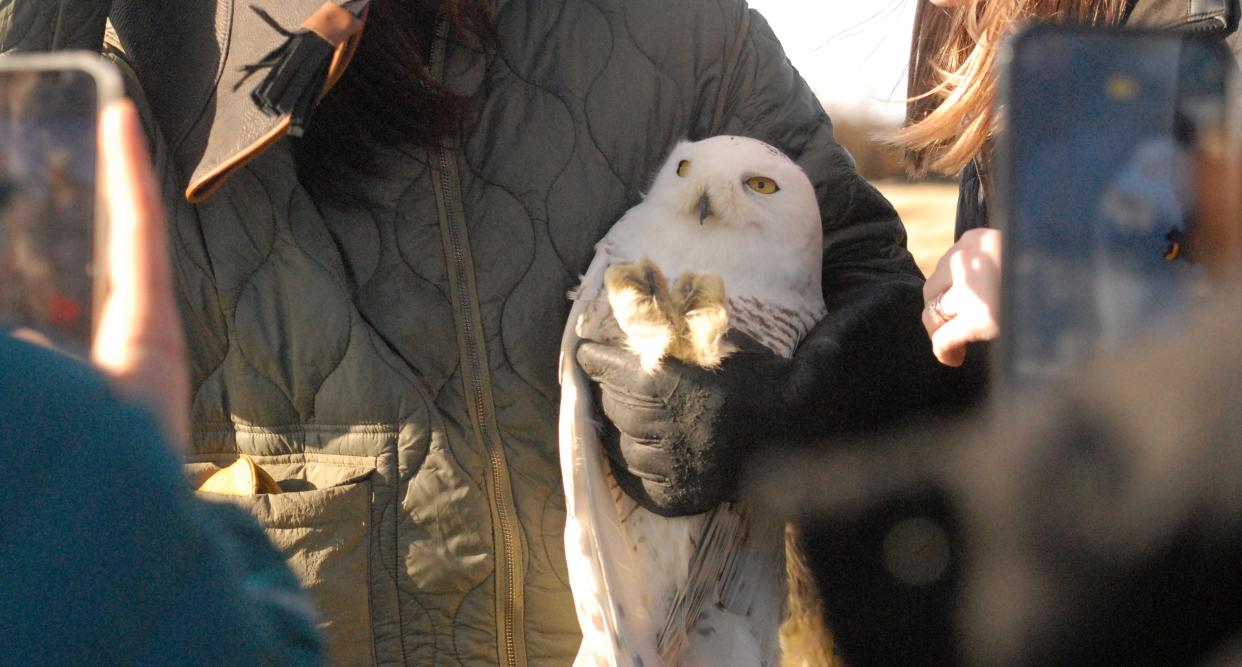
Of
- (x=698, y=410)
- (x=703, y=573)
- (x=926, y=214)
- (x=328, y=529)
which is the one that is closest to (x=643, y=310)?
(x=698, y=410)

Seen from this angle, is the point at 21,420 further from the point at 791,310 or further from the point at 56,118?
the point at 791,310

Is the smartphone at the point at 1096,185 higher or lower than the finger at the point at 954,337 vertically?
higher

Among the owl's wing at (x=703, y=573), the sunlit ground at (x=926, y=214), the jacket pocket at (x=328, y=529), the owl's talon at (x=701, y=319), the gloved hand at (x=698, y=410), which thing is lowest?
the sunlit ground at (x=926, y=214)

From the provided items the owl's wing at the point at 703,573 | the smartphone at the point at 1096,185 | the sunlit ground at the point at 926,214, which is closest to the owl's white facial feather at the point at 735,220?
the owl's wing at the point at 703,573

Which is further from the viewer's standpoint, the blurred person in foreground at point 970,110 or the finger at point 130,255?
the blurred person in foreground at point 970,110

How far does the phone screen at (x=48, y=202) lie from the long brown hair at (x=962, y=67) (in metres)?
0.97

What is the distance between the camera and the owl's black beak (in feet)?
5.23

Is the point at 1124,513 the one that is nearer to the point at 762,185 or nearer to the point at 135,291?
the point at 135,291

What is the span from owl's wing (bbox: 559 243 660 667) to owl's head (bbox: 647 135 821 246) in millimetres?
167

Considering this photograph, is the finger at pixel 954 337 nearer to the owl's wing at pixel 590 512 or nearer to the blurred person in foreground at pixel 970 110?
the blurred person in foreground at pixel 970 110

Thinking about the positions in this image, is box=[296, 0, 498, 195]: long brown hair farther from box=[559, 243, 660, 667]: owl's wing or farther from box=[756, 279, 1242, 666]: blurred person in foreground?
box=[756, 279, 1242, 666]: blurred person in foreground

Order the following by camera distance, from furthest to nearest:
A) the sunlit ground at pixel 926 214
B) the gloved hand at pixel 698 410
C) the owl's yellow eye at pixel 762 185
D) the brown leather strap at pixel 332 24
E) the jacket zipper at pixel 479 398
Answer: the sunlit ground at pixel 926 214 < the owl's yellow eye at pixel 762 185 < the jacket zipper at pixel 479 398 < the gloved hand at pixel 698 410 < the brown leather strap at pixel 332 24

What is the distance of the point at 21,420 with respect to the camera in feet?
1.59

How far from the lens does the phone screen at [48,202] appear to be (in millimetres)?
603
